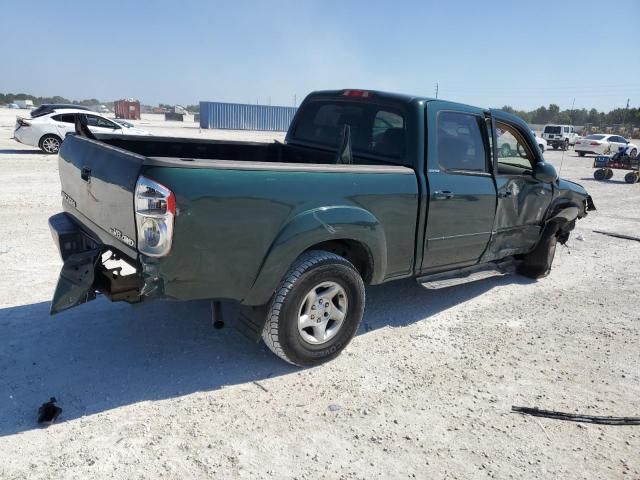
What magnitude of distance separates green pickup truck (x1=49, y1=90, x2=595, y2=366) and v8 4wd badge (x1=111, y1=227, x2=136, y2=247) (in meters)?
0.01

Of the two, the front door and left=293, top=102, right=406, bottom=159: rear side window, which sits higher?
left=293, top=102, right=406, bottom=159: rear side window

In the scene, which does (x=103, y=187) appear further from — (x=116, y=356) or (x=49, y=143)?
(x=49, y=143)

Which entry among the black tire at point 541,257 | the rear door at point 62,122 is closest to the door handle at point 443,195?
the black tire at point 541,257

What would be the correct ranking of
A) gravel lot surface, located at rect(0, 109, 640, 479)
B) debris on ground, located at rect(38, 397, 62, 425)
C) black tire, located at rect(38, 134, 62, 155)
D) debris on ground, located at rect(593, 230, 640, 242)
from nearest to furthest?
gravel lot surface, located at rect(0, 109, 640, 479), debris on ground, located at rect(38, 397, 62, 425), debris on ground, located at rect(593, 230, 640, 242), black tire, located at rect(38, 134, 62, 155)

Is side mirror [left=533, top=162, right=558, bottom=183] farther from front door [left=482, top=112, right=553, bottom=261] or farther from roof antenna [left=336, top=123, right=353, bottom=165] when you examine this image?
roof antenna [left=336, top=123, right=353, bottom=165]

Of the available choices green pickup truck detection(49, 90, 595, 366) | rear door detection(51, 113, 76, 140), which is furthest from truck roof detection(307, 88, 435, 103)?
rear door detection(51, 113, 76, 140)

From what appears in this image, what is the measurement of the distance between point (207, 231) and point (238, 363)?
124 cm

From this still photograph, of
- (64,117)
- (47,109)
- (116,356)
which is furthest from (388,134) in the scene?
(47,109)

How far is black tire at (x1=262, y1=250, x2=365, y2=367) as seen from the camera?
343 cm

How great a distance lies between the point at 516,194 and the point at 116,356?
4.02 meters

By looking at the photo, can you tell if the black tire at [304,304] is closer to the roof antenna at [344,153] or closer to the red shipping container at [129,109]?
the roof antenna at [344,153]

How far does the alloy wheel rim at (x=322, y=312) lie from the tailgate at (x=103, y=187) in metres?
1.25

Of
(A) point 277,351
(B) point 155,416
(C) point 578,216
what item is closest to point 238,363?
(A) point 277,351

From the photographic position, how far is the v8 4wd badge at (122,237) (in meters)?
3.01
